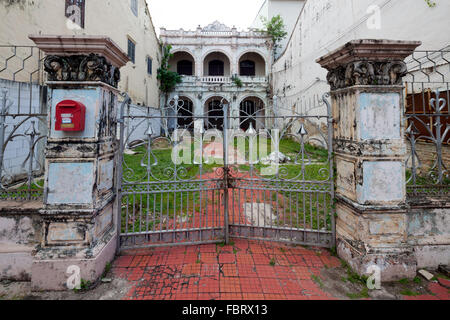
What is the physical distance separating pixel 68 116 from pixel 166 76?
15336mm

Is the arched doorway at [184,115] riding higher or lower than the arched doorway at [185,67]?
lower

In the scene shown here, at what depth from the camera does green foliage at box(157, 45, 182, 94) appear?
16400 millimetres

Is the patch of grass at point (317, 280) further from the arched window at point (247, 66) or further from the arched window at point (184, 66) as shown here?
the arched window at point (184, 66)

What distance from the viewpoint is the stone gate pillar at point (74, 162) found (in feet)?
7.92

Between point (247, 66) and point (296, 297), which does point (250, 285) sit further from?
point (247, 66)

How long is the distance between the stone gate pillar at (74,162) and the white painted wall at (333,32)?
6.49 meters

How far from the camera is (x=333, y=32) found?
945 centimetres

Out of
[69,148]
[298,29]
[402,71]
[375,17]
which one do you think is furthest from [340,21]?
[69,148]

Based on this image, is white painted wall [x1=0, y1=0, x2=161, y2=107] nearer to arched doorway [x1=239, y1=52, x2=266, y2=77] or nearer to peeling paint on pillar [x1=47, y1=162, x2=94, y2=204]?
peeling paint on pillar [x1=47, y1=162, x2=94, y2=204]

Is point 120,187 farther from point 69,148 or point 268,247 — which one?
point 268,247

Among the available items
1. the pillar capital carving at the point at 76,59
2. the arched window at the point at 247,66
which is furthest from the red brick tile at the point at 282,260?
the arched window at the point at 247,66

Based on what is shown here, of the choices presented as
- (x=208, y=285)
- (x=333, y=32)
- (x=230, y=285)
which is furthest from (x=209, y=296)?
(x=333, y=32)

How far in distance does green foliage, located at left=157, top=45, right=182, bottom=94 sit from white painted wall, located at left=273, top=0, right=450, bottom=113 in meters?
7.23

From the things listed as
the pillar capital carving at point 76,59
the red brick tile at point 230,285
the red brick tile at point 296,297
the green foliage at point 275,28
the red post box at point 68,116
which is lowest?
the red brick tile at point 296,297
